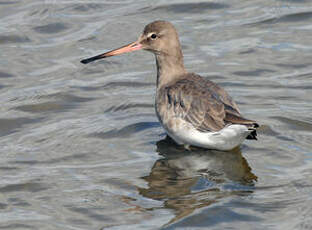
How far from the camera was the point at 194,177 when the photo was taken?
8.41 m

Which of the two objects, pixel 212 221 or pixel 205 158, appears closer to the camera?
pixel 212 221

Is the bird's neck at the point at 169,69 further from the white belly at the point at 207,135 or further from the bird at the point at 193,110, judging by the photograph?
the white belly at the point at 207,135

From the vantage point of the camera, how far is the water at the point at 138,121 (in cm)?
760

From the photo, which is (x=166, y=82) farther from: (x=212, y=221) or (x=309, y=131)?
(x=212, y=221)

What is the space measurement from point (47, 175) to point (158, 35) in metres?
2.52

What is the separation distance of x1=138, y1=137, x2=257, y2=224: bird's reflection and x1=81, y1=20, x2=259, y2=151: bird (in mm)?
166

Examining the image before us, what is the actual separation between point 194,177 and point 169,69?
6.50 ft

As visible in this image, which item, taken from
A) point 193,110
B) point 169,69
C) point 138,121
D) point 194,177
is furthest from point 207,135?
point 138,121

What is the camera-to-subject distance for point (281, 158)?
345 inches

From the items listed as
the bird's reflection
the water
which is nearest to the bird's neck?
the water

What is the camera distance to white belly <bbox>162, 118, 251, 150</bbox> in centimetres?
862

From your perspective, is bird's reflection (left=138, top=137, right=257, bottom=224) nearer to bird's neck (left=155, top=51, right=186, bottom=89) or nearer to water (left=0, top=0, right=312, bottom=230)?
water (left=0, top=0, right=312, bottom=230)

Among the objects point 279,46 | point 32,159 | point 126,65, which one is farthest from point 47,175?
point 279,46

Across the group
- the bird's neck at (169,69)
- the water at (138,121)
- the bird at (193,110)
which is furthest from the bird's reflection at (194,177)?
the bird's neck at (169,69)
